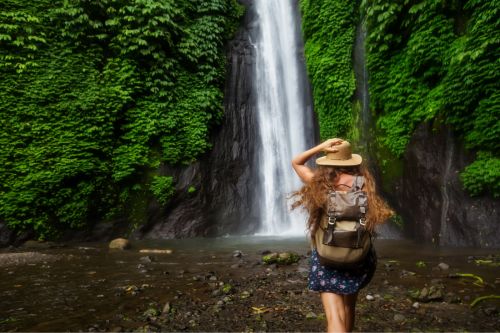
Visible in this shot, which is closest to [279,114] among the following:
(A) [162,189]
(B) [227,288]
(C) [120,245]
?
(A) [162,189]

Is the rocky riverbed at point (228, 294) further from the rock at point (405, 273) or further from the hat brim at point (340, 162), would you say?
the hat brim at point (340, 162)

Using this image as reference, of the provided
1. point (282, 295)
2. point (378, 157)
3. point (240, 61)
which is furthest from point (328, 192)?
point (240, 61)

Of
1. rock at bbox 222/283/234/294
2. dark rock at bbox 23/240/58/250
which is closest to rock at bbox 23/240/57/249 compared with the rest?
dark rock at bbox 23/240/58/250

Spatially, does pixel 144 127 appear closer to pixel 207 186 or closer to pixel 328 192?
pixel 207 186

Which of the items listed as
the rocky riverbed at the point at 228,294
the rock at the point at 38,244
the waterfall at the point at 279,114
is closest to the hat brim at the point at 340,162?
the rocky riverbed at the point at 228,294

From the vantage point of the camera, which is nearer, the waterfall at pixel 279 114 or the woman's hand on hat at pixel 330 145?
the woman's hand on hat at pixel 330 145

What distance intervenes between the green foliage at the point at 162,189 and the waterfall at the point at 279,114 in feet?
12.4

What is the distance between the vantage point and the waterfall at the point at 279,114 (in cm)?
1449

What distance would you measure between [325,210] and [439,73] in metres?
8.49

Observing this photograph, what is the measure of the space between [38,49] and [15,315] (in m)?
10.2

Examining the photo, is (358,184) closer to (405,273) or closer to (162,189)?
(405,273)

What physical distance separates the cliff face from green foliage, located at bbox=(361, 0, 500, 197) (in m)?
0.32

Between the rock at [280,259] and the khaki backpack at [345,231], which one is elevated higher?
the khaki backpack at [345,231]

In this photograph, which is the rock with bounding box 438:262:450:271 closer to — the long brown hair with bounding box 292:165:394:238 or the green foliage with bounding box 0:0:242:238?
the long brown hair with bounding box 292:165:394:238
